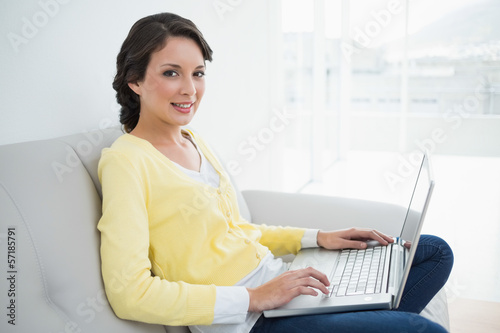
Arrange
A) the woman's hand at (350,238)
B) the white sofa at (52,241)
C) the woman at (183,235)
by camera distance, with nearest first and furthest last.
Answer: the white sofa at (52,241), the woman at (183,235), the woman's hand at (350,238)

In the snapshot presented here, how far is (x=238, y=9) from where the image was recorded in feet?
8.30

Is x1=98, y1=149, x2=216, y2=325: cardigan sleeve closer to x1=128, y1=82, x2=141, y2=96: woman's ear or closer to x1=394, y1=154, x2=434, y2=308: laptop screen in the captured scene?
x1=128, y1=82, x2=141, y2=96: woman's ear

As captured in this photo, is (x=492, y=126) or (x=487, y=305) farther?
(x=492, y=126)

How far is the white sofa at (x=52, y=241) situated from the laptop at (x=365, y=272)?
36 centimetres

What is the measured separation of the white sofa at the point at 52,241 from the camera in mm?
945

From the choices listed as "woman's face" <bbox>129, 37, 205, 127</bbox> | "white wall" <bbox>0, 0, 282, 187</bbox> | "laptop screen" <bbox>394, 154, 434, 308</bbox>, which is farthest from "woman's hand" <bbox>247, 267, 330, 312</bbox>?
"white wall" <bbox>0, 0, 282, 187</bbox>

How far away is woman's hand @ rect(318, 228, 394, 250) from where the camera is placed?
140cm

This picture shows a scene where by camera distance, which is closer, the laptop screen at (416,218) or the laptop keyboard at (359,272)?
the laptop screen at (416,218)

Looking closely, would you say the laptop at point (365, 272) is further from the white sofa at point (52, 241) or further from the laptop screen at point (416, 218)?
the white sofa at point (52, 241)

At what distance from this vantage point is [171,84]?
4.10 feet

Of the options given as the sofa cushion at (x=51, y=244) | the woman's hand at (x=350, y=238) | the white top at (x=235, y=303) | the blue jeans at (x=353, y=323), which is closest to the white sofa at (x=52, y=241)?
the sofa cushion at (x=51, y=244)

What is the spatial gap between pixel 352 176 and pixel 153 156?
341 centimetres

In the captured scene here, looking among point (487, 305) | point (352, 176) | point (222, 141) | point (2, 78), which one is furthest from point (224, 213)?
point (352, 176)

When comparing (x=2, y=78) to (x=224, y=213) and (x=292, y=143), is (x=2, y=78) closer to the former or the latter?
(x=224, y=213)
